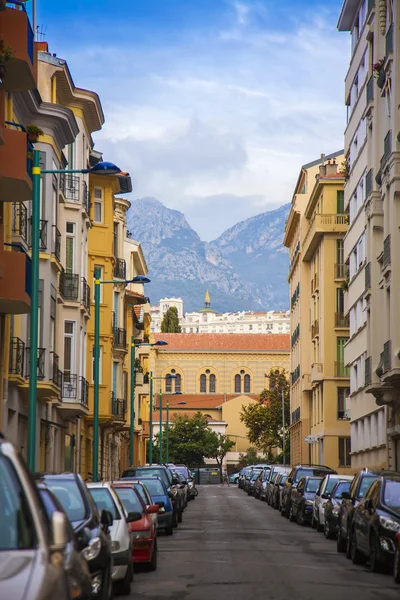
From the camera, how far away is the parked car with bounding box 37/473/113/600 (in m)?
11.1

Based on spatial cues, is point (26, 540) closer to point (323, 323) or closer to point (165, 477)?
point (165, 477)

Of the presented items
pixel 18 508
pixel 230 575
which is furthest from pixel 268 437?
pixel 18 508

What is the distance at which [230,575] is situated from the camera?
1786 cm

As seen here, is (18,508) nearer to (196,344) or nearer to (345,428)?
(345,428)

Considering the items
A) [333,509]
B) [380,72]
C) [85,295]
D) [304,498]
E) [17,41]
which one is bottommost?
[304,498]

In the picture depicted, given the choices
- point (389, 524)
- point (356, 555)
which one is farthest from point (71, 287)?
point (389, 524)

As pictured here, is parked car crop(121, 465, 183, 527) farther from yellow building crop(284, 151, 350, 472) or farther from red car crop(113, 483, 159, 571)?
yellow building crop(284, 151, 350, 472)

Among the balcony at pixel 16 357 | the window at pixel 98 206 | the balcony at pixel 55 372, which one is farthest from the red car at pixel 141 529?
the window at pixel 98 206

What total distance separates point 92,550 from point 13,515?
470cm

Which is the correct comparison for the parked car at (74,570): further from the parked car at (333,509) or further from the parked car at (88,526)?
the parked car at (333,509)

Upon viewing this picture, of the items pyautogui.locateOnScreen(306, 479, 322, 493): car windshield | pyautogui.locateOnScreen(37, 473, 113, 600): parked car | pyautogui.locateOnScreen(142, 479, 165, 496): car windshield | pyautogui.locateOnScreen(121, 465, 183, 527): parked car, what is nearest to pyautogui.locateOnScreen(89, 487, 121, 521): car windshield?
pyautogui.locateOnScreen(37, 473, 113, 600): parked car

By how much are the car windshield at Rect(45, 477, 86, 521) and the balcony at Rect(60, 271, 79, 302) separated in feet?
90.1

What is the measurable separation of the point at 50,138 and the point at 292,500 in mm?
13789

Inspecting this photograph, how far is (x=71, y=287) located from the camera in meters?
40.7
